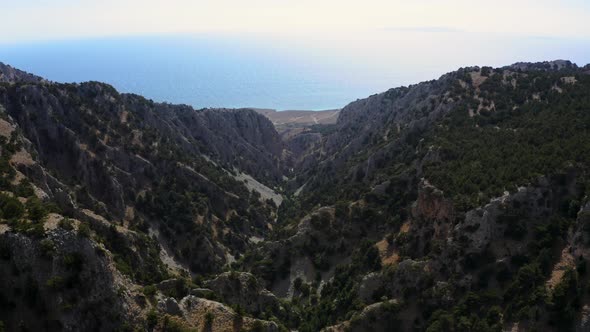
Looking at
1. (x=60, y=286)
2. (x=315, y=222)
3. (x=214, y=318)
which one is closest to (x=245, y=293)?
(x=214, y=318)

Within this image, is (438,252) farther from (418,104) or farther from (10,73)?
(10,73)

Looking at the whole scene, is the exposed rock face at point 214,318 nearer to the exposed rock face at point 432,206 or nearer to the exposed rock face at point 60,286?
the exposed rock face at point 60,286

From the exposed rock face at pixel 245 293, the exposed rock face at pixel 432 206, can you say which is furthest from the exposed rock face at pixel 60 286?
the exposed rock face at pixel 432 206

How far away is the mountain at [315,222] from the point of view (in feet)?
102

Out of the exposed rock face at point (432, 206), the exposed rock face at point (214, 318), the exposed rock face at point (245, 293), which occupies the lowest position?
the exposed rock face at point (245, 293)

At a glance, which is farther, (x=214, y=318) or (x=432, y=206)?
(x=432, y=206)

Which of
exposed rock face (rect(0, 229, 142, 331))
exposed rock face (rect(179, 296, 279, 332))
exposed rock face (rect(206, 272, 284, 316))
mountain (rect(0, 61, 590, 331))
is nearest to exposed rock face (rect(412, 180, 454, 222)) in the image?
mountain (rect(0, 61, 590, 331))

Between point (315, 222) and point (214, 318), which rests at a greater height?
point (214, 318)

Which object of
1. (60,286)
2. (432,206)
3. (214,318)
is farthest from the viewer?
(432,206)

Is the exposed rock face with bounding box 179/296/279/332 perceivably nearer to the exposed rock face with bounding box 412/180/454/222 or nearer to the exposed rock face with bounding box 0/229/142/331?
the exposed rock face with bounding box 0/229/142/331

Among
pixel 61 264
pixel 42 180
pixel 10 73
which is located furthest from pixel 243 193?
pixel 10 73

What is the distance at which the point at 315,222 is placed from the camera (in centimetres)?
6738

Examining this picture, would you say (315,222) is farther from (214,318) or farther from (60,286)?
(60,286)

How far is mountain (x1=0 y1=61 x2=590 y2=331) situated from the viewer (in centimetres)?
3097
